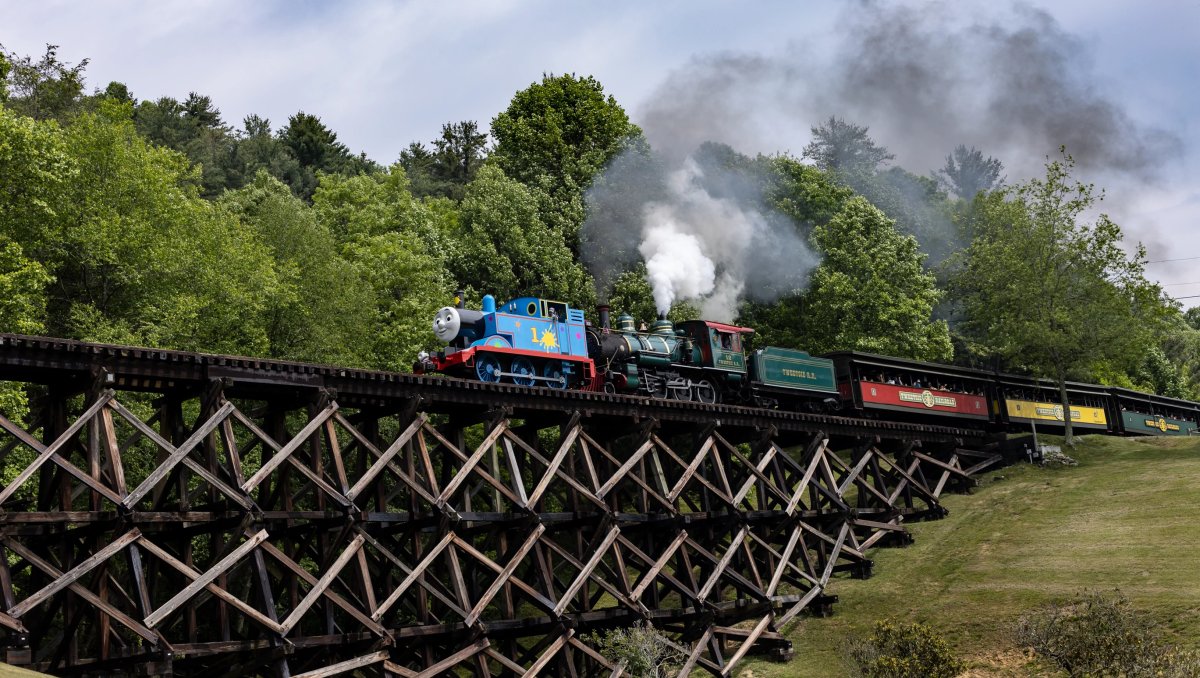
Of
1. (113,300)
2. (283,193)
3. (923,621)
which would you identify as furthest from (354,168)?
(923,621)

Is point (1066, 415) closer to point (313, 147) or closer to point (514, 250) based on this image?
point (514, 250)

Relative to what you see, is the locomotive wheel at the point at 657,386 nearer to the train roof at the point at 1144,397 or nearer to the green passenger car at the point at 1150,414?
the train roof at the point at 1144,397

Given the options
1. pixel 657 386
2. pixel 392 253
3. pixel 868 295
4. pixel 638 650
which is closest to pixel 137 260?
pixel 392 253

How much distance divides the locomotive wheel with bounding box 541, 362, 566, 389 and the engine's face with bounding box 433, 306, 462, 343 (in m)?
2.51

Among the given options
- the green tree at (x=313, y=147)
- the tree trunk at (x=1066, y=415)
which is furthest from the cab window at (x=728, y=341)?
the green tree at (x=313, y=147)

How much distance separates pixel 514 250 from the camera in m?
45.3

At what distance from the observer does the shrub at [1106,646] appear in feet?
61.1

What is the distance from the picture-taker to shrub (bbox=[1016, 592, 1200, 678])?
1862 centimetres

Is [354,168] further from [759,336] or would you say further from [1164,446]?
[1164,446]

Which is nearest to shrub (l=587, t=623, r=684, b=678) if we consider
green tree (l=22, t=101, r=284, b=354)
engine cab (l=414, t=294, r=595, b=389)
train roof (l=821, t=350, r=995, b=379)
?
engine cab (l=414, t=294, r=595, b=389)

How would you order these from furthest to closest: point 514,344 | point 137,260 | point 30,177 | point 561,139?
point 561,139
point 137,260
point 30,177
point 514,344

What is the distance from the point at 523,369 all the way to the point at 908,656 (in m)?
11.0

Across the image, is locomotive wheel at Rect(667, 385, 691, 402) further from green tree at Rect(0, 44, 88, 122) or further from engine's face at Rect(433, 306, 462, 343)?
green tree at Rect(0, 44, 88, 122)

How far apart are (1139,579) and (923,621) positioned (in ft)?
16.3
